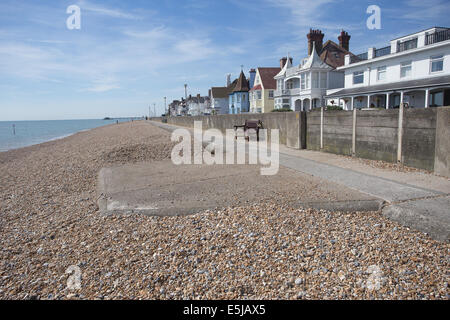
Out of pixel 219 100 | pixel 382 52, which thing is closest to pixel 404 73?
pixel 382 52

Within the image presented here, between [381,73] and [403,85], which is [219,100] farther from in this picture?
[403,85]

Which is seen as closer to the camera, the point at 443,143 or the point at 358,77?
the point at 443,143

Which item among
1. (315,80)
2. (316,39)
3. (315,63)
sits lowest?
(315,80)

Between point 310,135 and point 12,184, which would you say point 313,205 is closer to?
point 310,135

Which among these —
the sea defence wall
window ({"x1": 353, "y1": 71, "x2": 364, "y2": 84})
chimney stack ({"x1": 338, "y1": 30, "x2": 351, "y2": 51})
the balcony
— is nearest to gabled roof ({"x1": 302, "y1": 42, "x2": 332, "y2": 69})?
the balcony

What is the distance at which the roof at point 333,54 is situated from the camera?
37106mm

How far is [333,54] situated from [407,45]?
12.7 meters

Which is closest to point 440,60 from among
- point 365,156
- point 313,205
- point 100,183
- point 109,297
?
point 365,156

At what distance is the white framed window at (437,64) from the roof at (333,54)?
43.7ft

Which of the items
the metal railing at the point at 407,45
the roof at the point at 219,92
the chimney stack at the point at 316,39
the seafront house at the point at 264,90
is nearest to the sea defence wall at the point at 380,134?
the metal railing at the point at 407,45

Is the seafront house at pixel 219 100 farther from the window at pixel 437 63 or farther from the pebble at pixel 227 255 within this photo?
the pebble at pixel 227 255

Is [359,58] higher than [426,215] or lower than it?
higher

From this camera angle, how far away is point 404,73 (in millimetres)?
26422

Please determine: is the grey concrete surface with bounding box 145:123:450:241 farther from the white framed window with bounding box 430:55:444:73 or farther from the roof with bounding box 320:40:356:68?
the roof with bounding box 320:40:356:68
